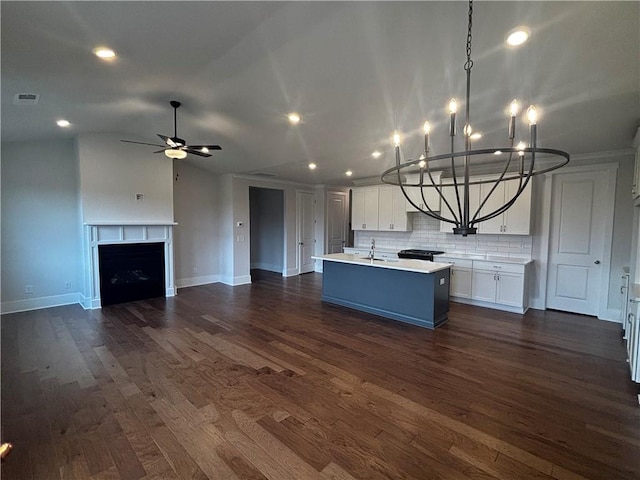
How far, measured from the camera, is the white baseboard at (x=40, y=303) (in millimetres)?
5059

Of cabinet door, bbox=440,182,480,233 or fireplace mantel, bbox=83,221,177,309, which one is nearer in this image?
fireplace mantel, bbox=83,221,177,309

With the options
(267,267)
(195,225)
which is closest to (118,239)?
(195,225)

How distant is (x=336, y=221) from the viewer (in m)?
9.15

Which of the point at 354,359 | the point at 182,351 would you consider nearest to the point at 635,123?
the point at 354,359

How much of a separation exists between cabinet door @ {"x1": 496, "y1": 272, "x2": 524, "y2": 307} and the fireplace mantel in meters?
6.01

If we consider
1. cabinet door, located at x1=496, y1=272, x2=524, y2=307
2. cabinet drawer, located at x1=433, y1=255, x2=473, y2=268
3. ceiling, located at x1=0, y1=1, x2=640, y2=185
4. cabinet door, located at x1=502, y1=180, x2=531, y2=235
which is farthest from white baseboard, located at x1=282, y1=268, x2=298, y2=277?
cabinet door, located at x1=502, y1=180, x2=531, y2=235

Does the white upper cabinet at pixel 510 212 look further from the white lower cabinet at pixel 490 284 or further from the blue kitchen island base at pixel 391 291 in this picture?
the blue kitchen island base at pixel 391 291

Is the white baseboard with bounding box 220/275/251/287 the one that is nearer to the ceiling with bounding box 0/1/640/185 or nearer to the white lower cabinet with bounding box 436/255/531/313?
the ceiling with bounding box 0/1/640/185

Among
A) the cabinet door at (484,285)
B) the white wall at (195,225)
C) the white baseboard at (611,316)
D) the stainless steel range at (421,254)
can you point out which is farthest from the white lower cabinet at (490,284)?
the white wall at (195,225)

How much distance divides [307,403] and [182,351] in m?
1.78

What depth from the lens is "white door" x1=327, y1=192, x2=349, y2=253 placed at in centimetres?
892

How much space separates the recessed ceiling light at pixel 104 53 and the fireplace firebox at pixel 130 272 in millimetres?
3571

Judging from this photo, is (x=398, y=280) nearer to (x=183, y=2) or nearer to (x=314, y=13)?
(x=314, y=13)

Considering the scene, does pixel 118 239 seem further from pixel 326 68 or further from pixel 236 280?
pixel 326 68
